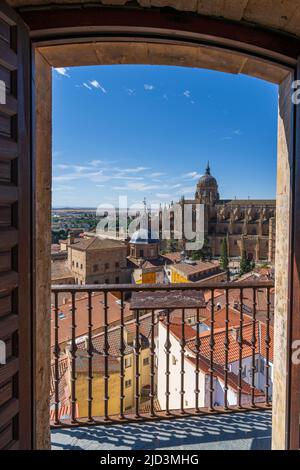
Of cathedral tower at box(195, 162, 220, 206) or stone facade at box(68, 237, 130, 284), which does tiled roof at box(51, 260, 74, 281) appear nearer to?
Result: stone facade at box(68, 237, 130, 284)

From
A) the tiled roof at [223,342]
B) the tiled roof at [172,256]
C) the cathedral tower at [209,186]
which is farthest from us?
the cathedral tower at [209,186]

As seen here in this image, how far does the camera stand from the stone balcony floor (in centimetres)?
161

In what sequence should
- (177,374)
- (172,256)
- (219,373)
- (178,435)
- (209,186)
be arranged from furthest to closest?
(209,186) → (172,256) → (177,374) → (219,373) → (178,435)

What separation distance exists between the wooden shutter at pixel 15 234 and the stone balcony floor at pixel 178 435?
0.73 meters

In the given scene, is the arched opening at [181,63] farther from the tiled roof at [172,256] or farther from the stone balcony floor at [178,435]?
the tiled roof at [172,256]

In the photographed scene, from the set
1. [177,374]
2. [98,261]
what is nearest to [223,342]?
[177,374]

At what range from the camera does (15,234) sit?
0.99 m

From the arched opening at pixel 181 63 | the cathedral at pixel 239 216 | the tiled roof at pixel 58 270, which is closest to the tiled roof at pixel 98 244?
the tiled roof at pixel 58 270

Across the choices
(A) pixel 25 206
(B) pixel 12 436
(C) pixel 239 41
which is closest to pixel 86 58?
(C) pixel 239 41

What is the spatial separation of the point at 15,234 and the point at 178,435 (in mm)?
1560

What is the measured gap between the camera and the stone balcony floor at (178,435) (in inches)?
63.5

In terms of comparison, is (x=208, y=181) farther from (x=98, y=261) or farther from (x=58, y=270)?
(x=58, y=270)

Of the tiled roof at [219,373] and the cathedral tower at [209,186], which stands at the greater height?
the cathedral tower at [209,186]

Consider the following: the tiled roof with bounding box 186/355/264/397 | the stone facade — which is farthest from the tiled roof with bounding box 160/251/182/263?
the tiled roof with bounding box 186/355/264/397
